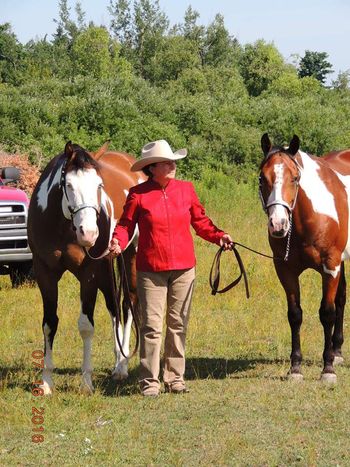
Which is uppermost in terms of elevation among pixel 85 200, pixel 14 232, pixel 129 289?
pixel 85 200

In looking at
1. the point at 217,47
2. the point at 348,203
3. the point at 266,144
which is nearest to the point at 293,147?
the point at 266,144

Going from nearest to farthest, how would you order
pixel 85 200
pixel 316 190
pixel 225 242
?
pixel 85 200
pixel 225 242
pixel 316 190

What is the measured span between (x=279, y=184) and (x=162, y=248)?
1.06 m

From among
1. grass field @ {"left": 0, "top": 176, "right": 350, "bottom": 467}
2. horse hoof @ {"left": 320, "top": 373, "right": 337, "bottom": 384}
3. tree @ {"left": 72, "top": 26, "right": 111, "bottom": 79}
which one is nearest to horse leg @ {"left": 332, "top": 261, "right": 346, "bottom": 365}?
grass field @ {"left": 0, "top": 176, "right": 350, "bottom": 467}

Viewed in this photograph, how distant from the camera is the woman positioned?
6.72 m

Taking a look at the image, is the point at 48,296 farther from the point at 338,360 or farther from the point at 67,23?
the point at 67,23

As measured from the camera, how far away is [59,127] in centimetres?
2775

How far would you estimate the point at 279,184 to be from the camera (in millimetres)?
6965

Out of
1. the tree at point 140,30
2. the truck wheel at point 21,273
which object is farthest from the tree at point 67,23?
the truck wheel at point 21,273

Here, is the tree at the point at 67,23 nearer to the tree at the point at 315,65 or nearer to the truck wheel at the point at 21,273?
the tree at the point at 315,65

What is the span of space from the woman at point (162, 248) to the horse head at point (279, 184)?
414mm

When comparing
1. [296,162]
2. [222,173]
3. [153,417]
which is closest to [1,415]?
[153,417]

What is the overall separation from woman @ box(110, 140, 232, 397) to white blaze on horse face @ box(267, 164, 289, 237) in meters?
0.38

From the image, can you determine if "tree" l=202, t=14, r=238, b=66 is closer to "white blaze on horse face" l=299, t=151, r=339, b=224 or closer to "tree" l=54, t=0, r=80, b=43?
"tree" l=54, t=0, r=80, b=43
